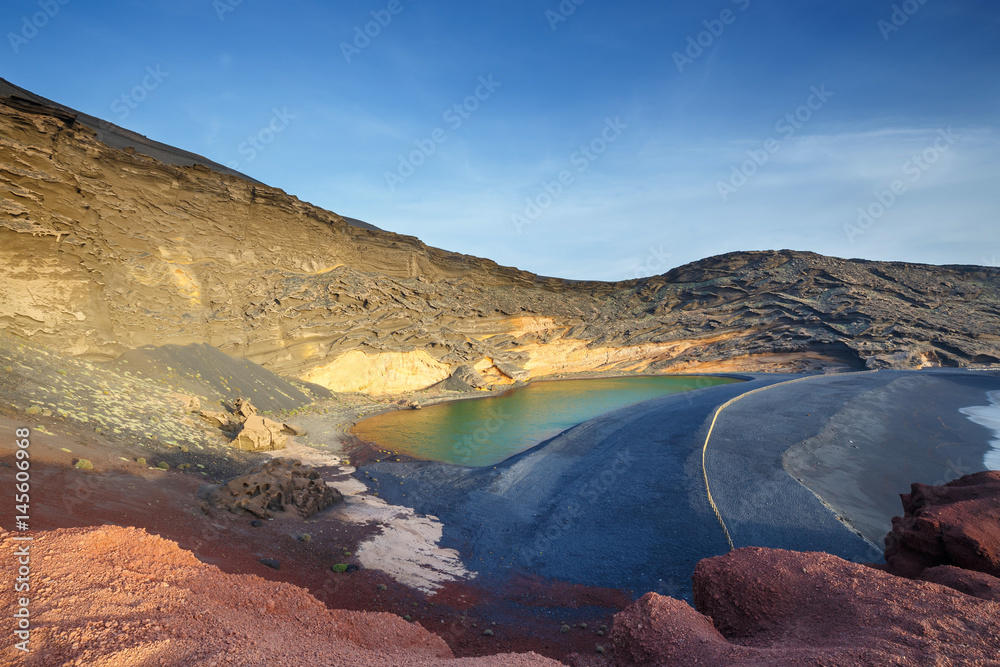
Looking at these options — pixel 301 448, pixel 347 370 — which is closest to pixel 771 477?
pixel 301 448

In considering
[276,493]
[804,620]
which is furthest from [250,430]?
[804,620]

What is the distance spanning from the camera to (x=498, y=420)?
20500 millimetres

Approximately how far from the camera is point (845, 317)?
3250 centimetres

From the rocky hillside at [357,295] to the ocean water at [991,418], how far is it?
16.4 m

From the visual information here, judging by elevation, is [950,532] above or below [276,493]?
above

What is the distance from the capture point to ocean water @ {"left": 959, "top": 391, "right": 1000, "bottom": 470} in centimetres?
926

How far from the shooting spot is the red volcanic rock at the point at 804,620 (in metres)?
2.26

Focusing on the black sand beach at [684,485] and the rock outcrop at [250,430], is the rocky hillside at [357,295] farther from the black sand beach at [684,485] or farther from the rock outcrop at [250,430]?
the black sand beach at [684,485]

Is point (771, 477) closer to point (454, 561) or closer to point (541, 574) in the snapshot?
point (541, 574)

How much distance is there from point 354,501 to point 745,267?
38.5 meters

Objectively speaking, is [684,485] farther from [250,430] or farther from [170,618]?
[250,430]

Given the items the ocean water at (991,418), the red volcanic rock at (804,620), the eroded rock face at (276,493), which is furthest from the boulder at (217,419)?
the ocean water at (991,418)

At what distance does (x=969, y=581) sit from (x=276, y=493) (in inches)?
370

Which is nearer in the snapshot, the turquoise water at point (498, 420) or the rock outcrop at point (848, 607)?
the rock outcrop at point (848, 607)
